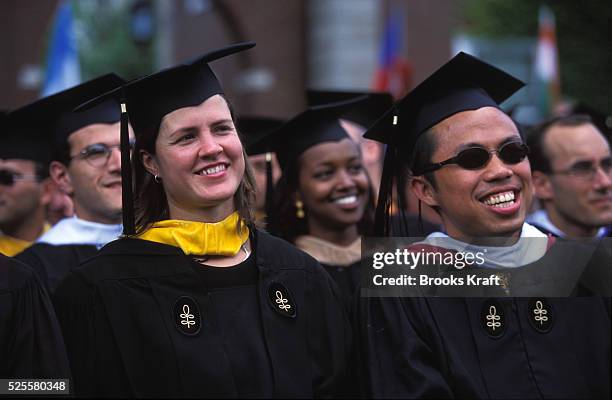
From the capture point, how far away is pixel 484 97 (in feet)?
13.0

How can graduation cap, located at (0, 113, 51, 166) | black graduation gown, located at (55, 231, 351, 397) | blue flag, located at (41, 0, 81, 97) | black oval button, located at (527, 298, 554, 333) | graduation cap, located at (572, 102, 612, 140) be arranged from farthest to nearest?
blue flag, located at (41, 0, 81, 97) → graduation cap, located at (572, 102, 612, 140) → graduation cap, located at (0, 113, 51, 166) → black oval button, located at (527, 298, 554, 333) → black graduation gown, located at (55, 231, 351, 397)

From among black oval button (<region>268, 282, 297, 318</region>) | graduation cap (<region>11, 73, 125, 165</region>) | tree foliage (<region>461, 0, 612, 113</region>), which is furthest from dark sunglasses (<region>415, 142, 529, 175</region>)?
tree foliage (<region>461, 0, 612, 113</region>)

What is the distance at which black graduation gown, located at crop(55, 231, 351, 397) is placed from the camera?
3.33m

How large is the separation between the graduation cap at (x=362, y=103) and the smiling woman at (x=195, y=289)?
184 cm

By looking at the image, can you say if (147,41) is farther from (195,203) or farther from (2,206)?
(195,203)

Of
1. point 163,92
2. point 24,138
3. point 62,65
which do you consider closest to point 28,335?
point 163,92

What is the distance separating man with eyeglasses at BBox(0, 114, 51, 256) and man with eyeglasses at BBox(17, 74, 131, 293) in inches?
12.6

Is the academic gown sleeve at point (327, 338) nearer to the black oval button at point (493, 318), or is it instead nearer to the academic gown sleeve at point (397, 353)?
the academic gown sleeve at point (397, 353)

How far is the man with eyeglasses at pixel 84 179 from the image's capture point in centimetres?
494

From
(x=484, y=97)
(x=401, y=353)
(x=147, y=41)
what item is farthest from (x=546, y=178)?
(x=147, y=41)

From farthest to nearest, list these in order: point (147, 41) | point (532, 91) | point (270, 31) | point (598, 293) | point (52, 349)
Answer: point (270, 31), point (147, 41), point (532, 91), point (598, 293), point (52, 349)

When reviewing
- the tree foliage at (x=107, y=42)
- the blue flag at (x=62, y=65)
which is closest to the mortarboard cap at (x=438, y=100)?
the blue flag at (x=62, y=65)

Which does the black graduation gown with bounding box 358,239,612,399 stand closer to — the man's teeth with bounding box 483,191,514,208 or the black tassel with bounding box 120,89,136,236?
the man's teeth with bounding box 483,191,514,208

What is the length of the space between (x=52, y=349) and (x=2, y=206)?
245 centimetres
